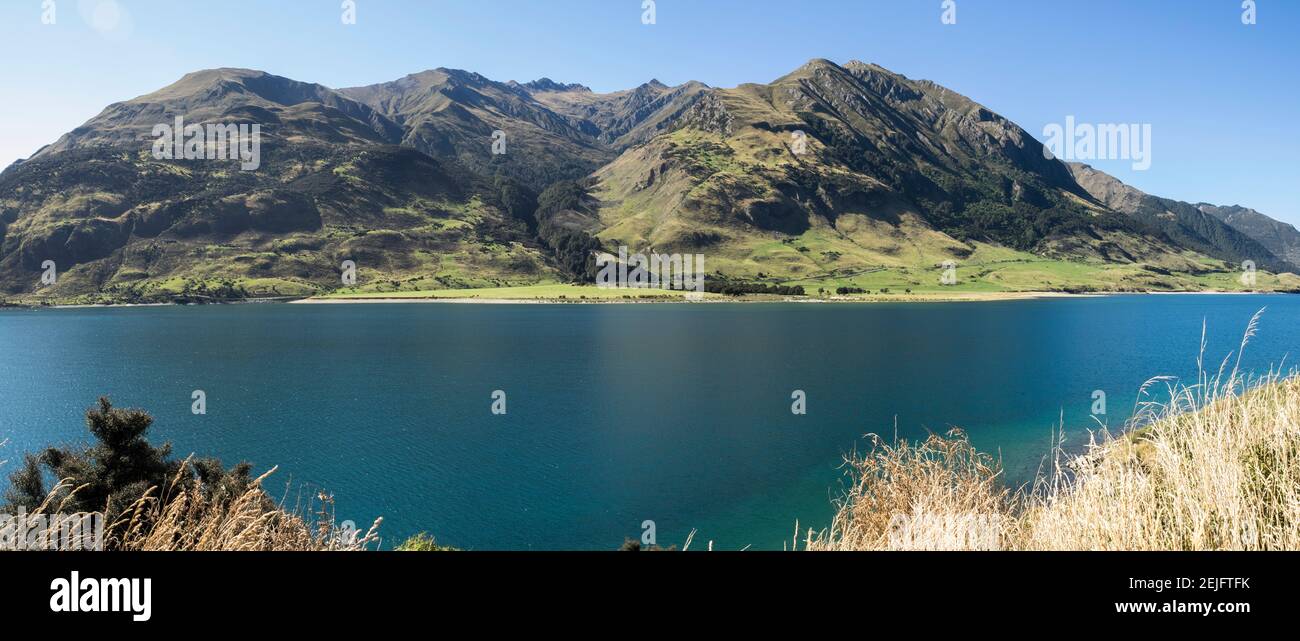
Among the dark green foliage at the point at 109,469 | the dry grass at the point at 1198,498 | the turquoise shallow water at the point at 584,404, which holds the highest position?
the dry grass at the point at 1198,498

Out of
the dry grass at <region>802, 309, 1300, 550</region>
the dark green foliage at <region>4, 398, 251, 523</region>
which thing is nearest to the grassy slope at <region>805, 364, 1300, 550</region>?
the dry grass at <region>802, 309, 1300, 550</region>

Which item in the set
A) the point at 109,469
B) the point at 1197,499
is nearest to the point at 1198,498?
the point at 1197,499

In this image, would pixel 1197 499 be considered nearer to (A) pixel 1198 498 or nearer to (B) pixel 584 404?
(A) pixel 1198 498

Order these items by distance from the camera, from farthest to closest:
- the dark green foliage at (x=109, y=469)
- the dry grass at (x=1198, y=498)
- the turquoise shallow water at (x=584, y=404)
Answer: the turquoise shallow water at (x=584, y=404) → the dark green foliage at (x=109, y=469) → the dry grass at (x=1198, y=498)

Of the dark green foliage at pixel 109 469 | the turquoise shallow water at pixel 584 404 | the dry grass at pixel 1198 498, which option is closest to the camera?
the dry grass at pixel 1198 498

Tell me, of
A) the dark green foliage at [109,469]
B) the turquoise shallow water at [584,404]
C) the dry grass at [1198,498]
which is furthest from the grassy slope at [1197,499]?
the turquoise shallow water at [584,404]

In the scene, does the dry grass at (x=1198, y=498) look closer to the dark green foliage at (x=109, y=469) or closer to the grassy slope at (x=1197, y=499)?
the grassy slope at (x=1197, y=499)

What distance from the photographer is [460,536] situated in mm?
34906

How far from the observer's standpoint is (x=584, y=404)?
69125mm

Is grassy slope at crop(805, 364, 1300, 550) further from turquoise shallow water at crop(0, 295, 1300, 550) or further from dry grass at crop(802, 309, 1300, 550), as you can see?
turquoise shallow water at crop(0, 295, 1300, 550)

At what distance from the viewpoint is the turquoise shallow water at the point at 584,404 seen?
40031 millimetres

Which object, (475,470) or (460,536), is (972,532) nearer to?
(460,536)
